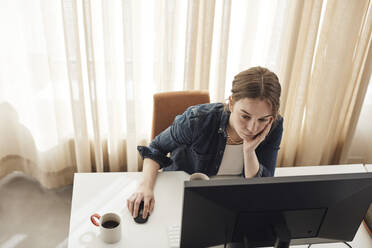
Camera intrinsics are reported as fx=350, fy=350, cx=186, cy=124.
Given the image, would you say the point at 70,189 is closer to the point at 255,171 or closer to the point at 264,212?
the point at 255,171

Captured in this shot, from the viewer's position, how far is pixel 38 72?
2.12 m

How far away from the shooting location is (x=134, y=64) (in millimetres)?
2182

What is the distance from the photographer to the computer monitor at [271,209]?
0.82 m

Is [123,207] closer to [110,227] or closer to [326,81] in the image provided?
[110,227]

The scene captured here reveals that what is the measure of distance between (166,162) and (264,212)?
712mm

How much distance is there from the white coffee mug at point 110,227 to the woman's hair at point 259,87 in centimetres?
62

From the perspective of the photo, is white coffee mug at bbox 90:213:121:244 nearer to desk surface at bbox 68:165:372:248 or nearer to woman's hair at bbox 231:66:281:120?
desk surface at bbox 68:165:372:248

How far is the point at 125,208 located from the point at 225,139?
1.66ft

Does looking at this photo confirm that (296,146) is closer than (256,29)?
No

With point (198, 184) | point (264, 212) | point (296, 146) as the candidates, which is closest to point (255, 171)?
point (264, 212)

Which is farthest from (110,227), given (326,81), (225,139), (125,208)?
(326,81)

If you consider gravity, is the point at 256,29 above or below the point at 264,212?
above

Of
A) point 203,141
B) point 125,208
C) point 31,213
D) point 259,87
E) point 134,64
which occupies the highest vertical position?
point 259,87

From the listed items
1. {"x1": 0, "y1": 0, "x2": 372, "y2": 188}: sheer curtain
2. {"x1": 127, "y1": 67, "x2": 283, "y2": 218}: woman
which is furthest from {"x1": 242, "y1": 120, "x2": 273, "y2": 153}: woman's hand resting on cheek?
{"x1": 0, "y1": 0, "x2": 372, "y2": 188}: sheer curtain
